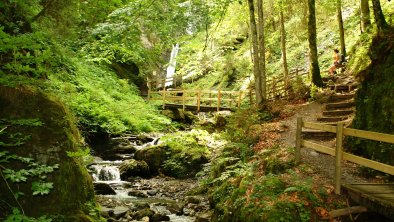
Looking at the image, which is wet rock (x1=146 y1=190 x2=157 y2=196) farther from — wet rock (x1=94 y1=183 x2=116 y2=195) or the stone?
the stone

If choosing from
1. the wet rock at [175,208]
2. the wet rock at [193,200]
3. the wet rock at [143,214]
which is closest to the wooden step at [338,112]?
the wet rock at [193,200]

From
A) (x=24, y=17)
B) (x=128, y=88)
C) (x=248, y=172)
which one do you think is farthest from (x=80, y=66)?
(x=248, y=172)

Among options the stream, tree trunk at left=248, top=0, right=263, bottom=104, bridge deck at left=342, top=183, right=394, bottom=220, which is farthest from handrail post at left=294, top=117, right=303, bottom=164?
tree trunk at left=248, top=0, right=263, bottom=104

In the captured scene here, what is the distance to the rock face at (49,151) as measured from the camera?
525cm

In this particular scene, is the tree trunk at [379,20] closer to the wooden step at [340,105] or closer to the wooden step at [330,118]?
the wooden step at [330,118]

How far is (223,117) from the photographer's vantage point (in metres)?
19.0

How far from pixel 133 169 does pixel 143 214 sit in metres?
4.62

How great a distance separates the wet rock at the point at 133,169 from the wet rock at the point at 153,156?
412 mm

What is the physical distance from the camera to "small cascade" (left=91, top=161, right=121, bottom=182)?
12188mm

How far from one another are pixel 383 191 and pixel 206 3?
1008cm

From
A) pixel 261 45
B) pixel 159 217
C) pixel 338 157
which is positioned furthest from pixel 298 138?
pixel 261 45

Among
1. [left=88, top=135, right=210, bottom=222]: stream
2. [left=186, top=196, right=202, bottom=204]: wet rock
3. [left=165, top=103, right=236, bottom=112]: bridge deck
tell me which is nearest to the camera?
[left=88, top=135, right=210, bottom=222]: stream

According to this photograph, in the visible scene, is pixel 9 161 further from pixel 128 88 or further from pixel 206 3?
pixel 128 88

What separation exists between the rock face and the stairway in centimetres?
726
